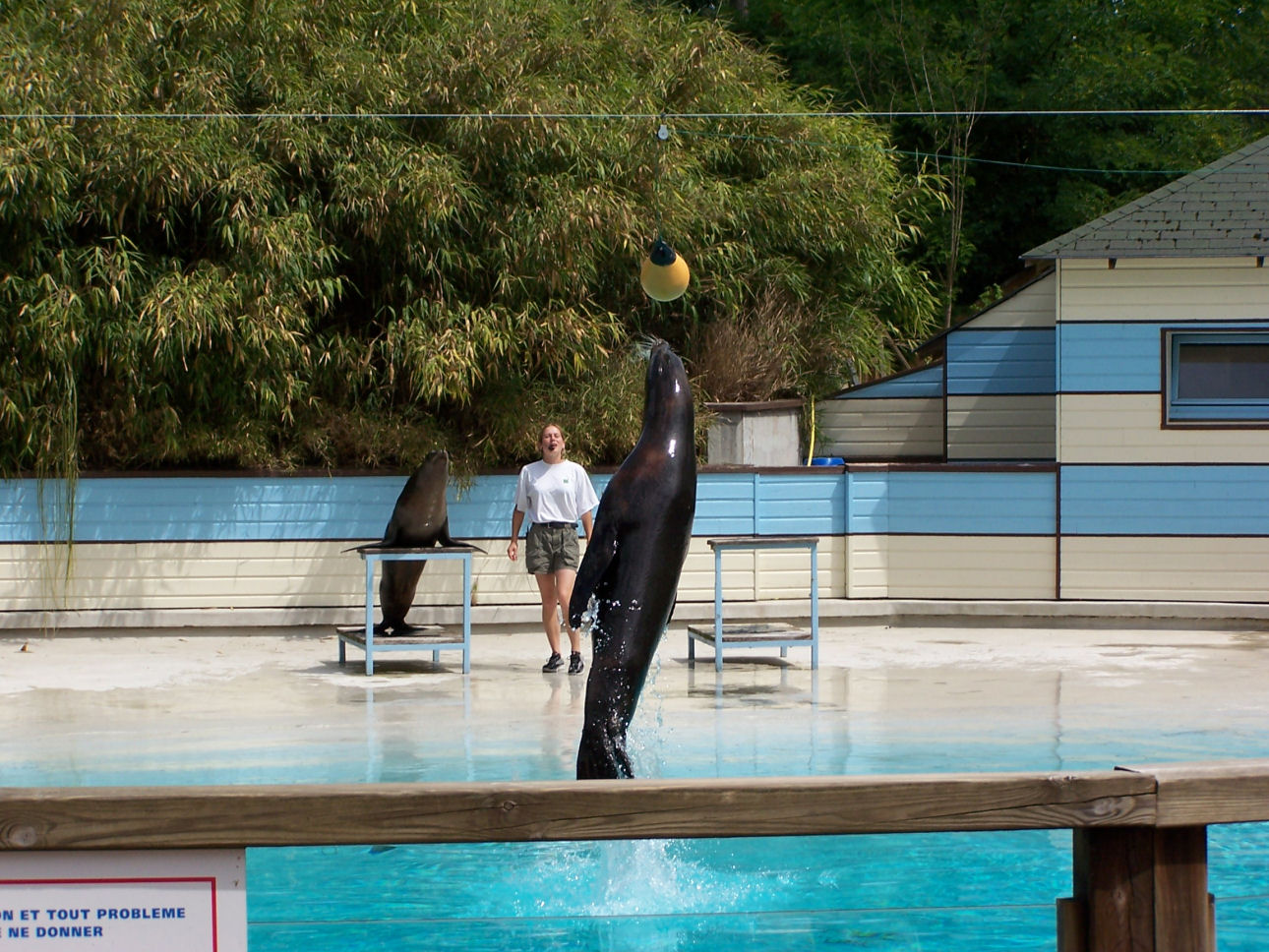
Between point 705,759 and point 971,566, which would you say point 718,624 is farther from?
point 971,566

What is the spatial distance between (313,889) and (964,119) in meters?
16.7

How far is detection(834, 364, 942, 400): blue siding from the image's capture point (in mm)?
13211

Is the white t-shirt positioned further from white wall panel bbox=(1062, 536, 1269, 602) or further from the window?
the window

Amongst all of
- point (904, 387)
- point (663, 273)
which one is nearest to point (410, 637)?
point (663, 273)

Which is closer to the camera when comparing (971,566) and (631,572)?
(631,572)

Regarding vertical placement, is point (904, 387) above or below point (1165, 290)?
below

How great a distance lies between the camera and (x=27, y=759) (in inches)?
259

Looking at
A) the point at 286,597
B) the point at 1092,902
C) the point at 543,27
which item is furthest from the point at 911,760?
the point at 543,27

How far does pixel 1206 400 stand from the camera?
10.9 metres

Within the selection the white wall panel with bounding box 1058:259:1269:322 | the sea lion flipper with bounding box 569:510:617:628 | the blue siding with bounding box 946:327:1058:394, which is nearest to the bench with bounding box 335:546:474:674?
the sea lion flipper with bounding box 569:510:617:628

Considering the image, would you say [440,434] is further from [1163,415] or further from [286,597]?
[1163,415]

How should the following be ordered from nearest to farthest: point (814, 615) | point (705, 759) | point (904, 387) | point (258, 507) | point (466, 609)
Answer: point (705, 759) < point (466, 609) < point (814, 615) < point (258, 507) < point (904, 387)

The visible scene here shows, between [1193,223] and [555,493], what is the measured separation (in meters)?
5.57

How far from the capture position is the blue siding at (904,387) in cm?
1321
